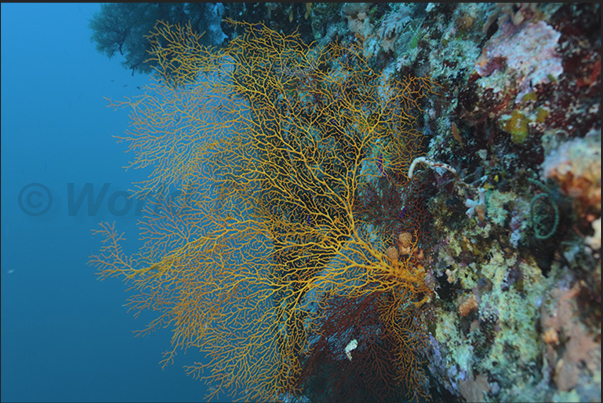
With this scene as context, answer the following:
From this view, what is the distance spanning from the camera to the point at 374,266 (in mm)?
2639

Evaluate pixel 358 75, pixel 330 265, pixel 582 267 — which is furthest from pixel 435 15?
pixel 330 265

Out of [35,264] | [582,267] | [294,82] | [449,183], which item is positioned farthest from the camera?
[35,264]

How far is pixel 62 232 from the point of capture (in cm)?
2705

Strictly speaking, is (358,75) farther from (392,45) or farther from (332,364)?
(332,364)

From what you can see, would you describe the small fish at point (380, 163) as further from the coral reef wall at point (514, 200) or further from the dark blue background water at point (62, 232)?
the dark blue background water at point (62, 232)

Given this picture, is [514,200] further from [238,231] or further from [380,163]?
[238,231]

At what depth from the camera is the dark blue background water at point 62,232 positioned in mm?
21047

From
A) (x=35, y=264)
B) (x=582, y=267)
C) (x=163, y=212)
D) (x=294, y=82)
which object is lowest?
(x=582, y=267)

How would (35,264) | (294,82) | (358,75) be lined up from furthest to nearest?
1. (35,264)
2. (294,82)
3. (358,75)

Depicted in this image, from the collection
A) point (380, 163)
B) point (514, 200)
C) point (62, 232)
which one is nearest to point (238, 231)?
point (380, 163)

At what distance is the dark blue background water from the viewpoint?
21.0 metres

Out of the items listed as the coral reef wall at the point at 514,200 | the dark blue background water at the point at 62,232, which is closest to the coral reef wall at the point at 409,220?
the coral reef wall at the point at 514,200

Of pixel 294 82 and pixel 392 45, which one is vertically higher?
pixel 294 82

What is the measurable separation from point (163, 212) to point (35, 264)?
121ft
